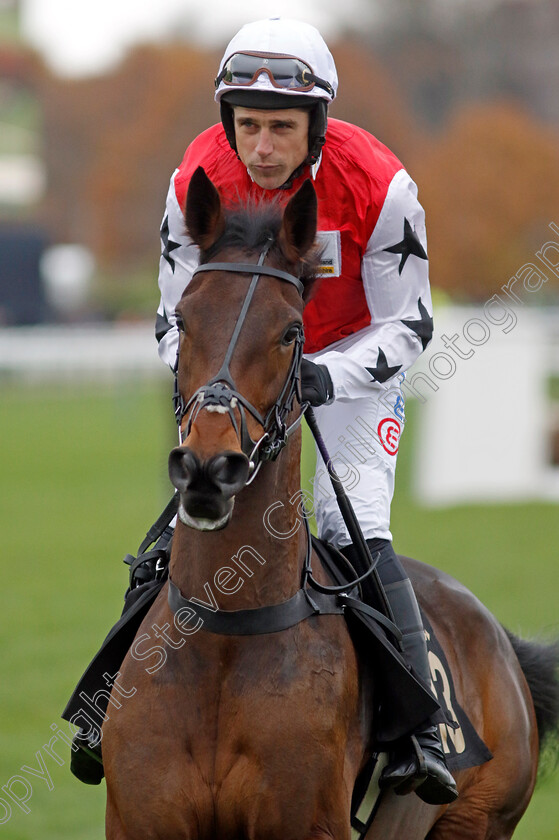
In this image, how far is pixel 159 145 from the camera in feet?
144

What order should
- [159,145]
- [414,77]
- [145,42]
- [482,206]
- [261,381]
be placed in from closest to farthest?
[261,381]
[482,206]
[159,145]
[414,77]
[145,42]

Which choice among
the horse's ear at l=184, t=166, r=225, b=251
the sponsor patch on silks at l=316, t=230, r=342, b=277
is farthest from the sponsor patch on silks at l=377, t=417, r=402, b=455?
the horse's ear at l=184, t=166, r=225, b=251

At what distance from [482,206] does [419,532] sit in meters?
18.4

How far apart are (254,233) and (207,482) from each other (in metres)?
0.83

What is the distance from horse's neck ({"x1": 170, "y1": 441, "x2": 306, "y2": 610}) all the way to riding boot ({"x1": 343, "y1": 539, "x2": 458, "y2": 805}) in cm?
53

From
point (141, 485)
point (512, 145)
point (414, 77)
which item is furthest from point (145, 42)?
point (141, 485)

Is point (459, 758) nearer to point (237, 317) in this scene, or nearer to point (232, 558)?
point (232, 558)

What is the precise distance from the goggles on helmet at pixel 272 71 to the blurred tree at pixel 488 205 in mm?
24979

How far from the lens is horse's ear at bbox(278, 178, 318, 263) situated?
11.2 ft

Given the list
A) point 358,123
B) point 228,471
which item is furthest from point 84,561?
point 358,123

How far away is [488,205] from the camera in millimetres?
29359

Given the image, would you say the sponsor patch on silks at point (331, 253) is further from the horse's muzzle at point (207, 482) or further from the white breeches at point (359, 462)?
the horse's muzzle at point (207, 482)

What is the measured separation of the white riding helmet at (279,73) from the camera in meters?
3.75

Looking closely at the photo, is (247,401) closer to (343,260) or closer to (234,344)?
(234,344)
